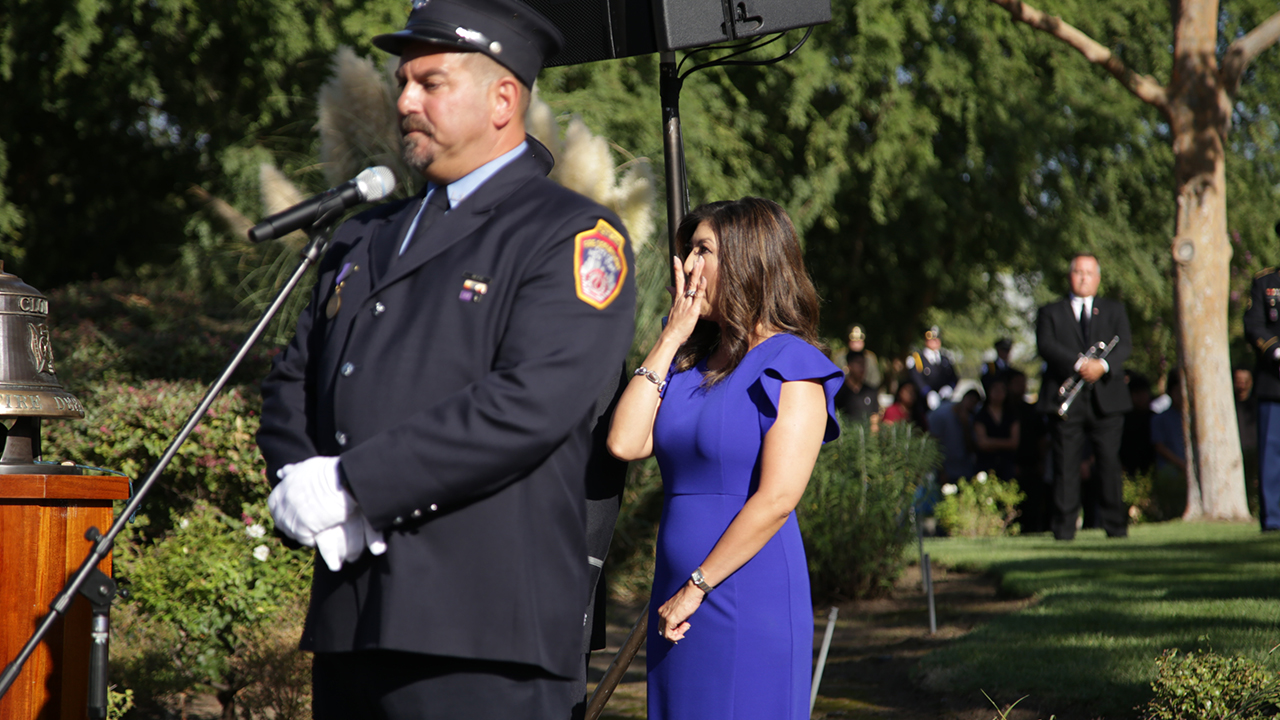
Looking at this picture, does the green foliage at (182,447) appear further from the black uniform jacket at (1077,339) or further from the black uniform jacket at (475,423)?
the black uniform jacket at (1077,339)

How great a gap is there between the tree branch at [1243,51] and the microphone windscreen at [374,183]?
419 inches

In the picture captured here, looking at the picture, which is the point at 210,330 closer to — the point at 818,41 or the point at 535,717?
the point at 535,717

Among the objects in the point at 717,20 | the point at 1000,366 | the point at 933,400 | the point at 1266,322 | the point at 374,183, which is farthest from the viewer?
the point at 933,400

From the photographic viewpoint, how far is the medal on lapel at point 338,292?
2380 mm

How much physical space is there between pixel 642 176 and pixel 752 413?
204 inches

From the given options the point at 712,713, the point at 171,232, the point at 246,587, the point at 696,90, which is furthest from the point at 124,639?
the point at 171,232

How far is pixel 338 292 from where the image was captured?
2396mm

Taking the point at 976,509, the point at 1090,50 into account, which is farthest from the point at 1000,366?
the point at 1090,50

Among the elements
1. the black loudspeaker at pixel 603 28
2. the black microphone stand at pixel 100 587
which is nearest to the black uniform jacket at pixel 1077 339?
the black loudspeaker at pixel 603 28

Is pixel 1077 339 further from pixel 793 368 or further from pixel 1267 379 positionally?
pixel 793 368

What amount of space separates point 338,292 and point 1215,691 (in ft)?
9.51

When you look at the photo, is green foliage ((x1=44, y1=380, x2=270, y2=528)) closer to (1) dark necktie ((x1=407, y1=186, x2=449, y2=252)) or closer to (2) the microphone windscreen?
(2) the microphone windscreen

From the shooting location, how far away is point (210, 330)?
25.8ft

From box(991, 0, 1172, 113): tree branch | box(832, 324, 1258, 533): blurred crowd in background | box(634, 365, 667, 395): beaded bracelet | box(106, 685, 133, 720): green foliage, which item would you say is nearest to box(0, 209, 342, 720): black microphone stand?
box(634, 365, 667, 395): beaded bracelet
